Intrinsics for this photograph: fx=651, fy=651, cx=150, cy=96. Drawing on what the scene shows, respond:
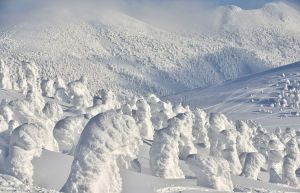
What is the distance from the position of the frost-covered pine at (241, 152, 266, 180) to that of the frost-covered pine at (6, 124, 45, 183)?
93.4ft

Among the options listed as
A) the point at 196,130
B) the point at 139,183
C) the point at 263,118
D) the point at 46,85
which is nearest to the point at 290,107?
the point at 263,118

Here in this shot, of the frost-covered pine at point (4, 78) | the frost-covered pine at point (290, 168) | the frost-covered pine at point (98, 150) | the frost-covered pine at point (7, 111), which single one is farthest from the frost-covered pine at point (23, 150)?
the frost-covered pine at point (4, 78)

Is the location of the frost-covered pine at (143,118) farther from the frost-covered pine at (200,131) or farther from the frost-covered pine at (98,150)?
the frost-covered pine at (98,150)

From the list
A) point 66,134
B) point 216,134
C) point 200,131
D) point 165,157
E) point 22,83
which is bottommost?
point 165,157

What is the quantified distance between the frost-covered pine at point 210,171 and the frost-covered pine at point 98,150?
8.64 metres

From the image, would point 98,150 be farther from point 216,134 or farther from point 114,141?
point 216,134

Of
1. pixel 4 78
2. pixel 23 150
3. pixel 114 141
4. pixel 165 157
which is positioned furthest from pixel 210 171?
pixel 4 78

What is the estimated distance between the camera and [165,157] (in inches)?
1761

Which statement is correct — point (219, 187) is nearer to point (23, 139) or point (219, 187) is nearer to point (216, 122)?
point (23, 139)

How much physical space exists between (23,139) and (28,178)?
221 centimetres

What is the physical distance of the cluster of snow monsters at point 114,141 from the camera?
94.6 feet

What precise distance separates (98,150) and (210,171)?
9739 mm

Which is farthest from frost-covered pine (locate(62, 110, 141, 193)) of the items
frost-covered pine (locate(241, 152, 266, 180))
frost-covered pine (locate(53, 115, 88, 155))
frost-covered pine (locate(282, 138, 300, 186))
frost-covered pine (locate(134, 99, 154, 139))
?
frost-covered pine (locate(134, 99, 154, 139))

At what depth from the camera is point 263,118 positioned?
179375mm
